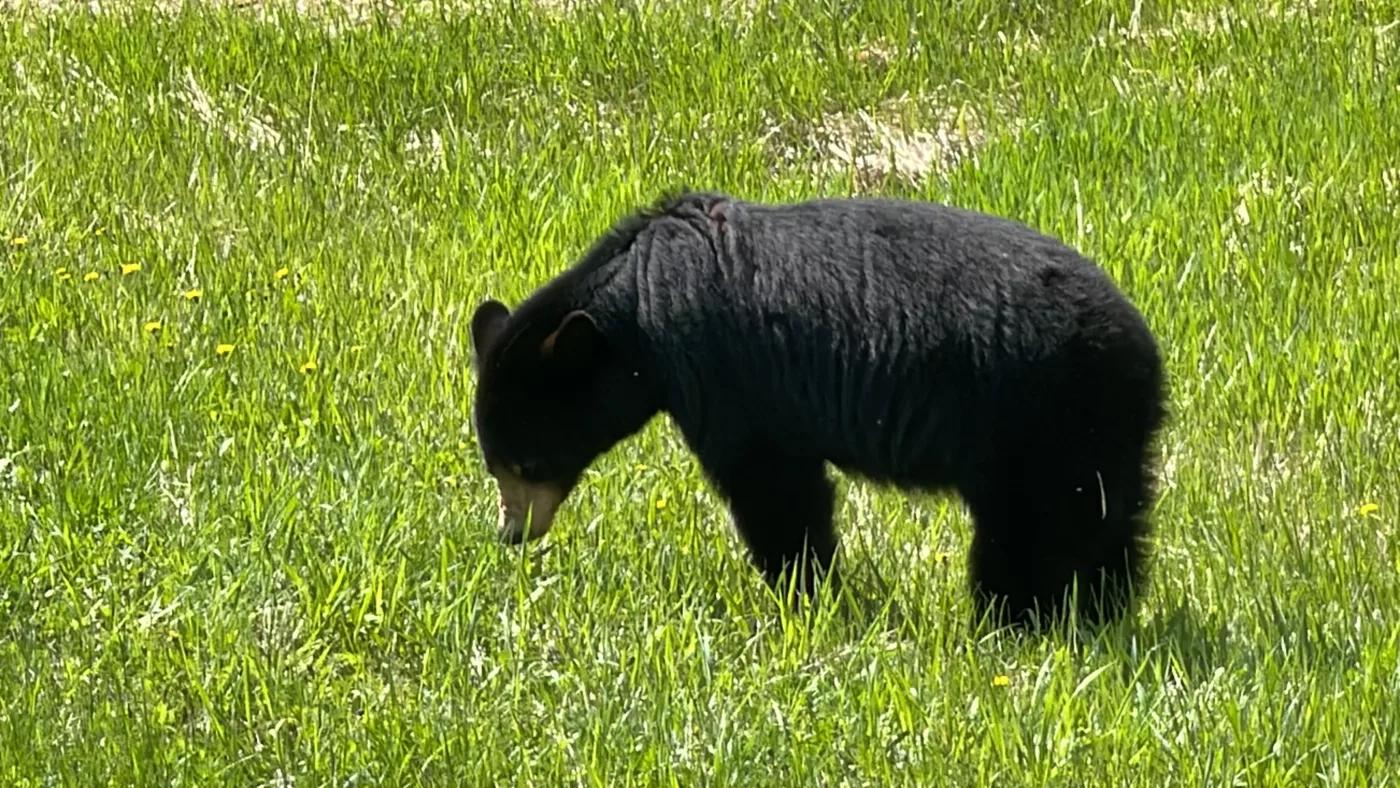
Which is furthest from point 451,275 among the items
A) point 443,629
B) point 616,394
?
point 443,629

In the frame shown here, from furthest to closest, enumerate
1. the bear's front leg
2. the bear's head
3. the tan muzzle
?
1. the tan muzzle
2. the bear's head
3. the bear's front leg

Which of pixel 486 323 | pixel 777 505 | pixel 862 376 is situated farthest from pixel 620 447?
pixel 862 376

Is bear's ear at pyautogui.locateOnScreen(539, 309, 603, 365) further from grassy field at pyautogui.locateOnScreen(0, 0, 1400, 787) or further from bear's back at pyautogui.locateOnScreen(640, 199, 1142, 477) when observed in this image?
grassy field at pyautogui.locateOnScreen(0, 0, 1400, 787)

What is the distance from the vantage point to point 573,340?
15.2 ft

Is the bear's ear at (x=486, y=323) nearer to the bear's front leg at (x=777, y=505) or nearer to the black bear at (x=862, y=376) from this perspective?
the black bear at (x=862, y=376)

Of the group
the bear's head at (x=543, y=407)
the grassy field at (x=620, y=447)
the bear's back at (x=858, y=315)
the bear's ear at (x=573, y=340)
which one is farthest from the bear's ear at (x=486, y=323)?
the bear's back at (x=858, y=315)

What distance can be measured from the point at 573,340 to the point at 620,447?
960mm

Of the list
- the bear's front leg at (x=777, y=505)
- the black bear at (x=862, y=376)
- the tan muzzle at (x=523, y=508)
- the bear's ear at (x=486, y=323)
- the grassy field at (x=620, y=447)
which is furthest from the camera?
the bear's ear at (x=486, y=323)

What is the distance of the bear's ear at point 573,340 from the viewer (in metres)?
4.56

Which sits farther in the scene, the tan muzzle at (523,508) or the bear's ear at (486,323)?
the bear's ear at (486,323)

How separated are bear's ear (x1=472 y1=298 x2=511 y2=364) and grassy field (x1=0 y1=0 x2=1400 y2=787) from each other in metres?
0.40

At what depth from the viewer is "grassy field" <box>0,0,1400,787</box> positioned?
3809 millimetres

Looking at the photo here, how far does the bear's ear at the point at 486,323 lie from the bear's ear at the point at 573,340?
11.6 inches

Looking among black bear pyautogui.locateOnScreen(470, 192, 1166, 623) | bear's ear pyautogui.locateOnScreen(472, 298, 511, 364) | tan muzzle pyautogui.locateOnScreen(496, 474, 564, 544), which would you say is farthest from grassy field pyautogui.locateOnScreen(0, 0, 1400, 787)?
bear's ear pyautogui.locateOnScreen(472, 298, 511, 364)
